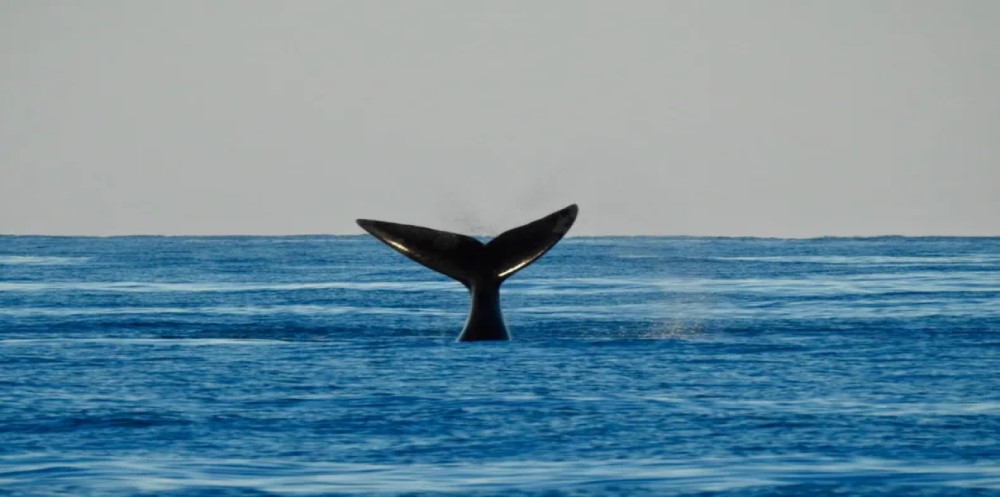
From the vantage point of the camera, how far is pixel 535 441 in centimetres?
1708

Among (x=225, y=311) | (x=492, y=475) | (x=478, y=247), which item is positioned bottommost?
(x=492, y=475)

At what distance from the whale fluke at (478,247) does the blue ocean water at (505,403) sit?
3.60 ft

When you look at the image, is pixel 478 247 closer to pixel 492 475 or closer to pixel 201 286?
pixel 492 475

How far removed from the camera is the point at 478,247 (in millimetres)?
26656

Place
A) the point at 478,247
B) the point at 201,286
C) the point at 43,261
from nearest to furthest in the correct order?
the point at 478,247 → the point at 201,286 → the point at 43,261

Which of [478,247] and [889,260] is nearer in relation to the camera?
[478,247]

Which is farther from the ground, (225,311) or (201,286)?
(201,286)

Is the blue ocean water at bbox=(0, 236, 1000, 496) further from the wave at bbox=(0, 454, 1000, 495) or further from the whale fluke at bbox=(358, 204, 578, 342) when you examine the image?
the whale fluke at bbox=(358, 204, 578, 342)

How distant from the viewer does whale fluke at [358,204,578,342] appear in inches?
1024

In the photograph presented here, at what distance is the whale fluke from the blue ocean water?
1098 mm

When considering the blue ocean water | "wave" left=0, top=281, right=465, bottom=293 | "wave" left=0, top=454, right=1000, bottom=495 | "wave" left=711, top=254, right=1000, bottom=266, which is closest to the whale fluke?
the blue ocean water

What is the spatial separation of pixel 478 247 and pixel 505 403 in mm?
6874

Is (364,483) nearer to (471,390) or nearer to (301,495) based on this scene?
(301,495)

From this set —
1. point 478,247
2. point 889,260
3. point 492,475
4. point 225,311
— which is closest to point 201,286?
point 225,311
